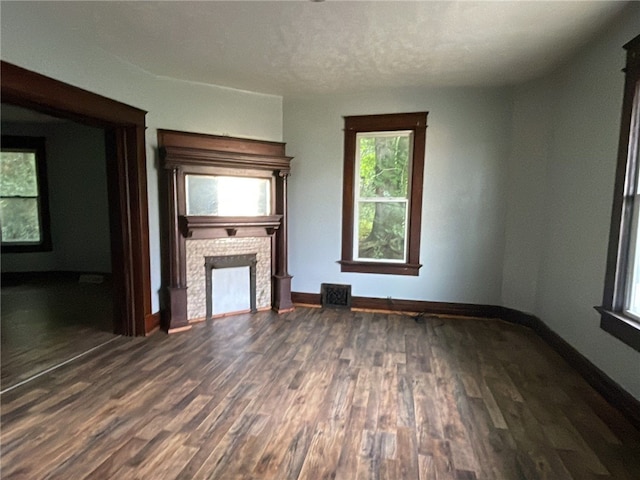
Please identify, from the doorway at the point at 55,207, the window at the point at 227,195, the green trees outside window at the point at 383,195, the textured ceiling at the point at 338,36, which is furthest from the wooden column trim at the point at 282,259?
the doorway at the point at 55,207

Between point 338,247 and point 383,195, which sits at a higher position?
point 383,195

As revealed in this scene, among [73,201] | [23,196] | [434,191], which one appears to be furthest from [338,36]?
[23,196]

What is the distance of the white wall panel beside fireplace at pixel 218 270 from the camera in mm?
3762

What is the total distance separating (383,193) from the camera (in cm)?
423

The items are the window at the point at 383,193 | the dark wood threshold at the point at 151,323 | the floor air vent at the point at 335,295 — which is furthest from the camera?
the floor air vent at the point at 335,295

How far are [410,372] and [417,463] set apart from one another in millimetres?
1020

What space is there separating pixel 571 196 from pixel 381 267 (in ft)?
6.53

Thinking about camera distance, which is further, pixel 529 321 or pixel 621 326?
pixel 529 321

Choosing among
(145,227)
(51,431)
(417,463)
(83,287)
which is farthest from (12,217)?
(417,463)

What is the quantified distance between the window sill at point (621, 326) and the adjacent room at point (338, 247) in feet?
0.06

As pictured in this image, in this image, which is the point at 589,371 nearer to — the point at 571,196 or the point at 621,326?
the point at 621,326

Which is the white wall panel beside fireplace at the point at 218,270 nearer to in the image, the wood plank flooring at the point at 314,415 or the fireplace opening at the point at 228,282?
the fireplace opening at the point at 228,282

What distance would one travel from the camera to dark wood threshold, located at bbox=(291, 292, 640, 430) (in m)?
2.23

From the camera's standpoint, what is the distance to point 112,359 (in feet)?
9.64
